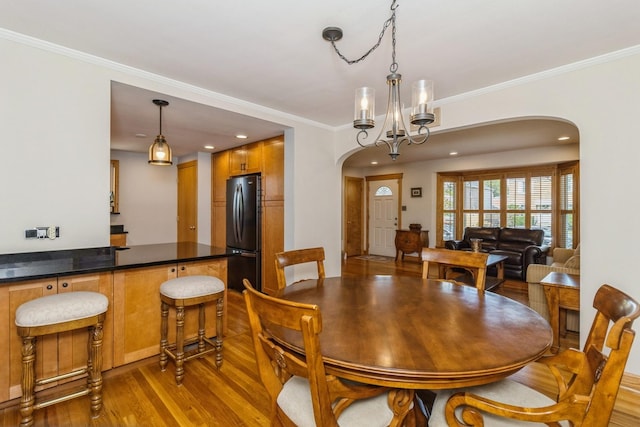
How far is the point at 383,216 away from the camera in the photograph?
27.3ft

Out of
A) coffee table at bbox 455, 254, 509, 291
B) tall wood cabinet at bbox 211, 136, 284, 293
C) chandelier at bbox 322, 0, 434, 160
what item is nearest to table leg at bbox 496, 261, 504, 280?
coffee table at bbox 455, 254, 509, 291

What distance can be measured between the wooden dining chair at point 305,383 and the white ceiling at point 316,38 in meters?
1.63

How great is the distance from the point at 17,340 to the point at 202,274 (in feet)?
3.98

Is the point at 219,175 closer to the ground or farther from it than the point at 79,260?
farther from it

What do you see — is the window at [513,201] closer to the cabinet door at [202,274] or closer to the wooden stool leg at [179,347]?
the cabinet door at [202,274]

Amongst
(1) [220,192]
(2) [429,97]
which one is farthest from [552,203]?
(1) [220,192]

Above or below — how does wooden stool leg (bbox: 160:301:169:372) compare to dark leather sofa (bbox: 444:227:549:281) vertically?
below

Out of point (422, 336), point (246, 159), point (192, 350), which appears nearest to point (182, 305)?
point (192, 350)

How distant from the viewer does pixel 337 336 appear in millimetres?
1257

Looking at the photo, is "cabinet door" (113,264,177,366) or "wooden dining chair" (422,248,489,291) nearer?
"wooden dining chair" (422,248,489,291)

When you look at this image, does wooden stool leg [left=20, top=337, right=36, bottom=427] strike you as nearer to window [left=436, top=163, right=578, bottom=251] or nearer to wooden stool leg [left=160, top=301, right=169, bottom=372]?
wooden stool leg [left=160, top=301, right=169, bottom=372]

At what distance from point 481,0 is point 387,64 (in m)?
0.81

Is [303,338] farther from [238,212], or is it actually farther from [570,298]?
[238,212]

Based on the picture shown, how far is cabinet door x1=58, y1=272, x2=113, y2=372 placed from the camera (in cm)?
207
